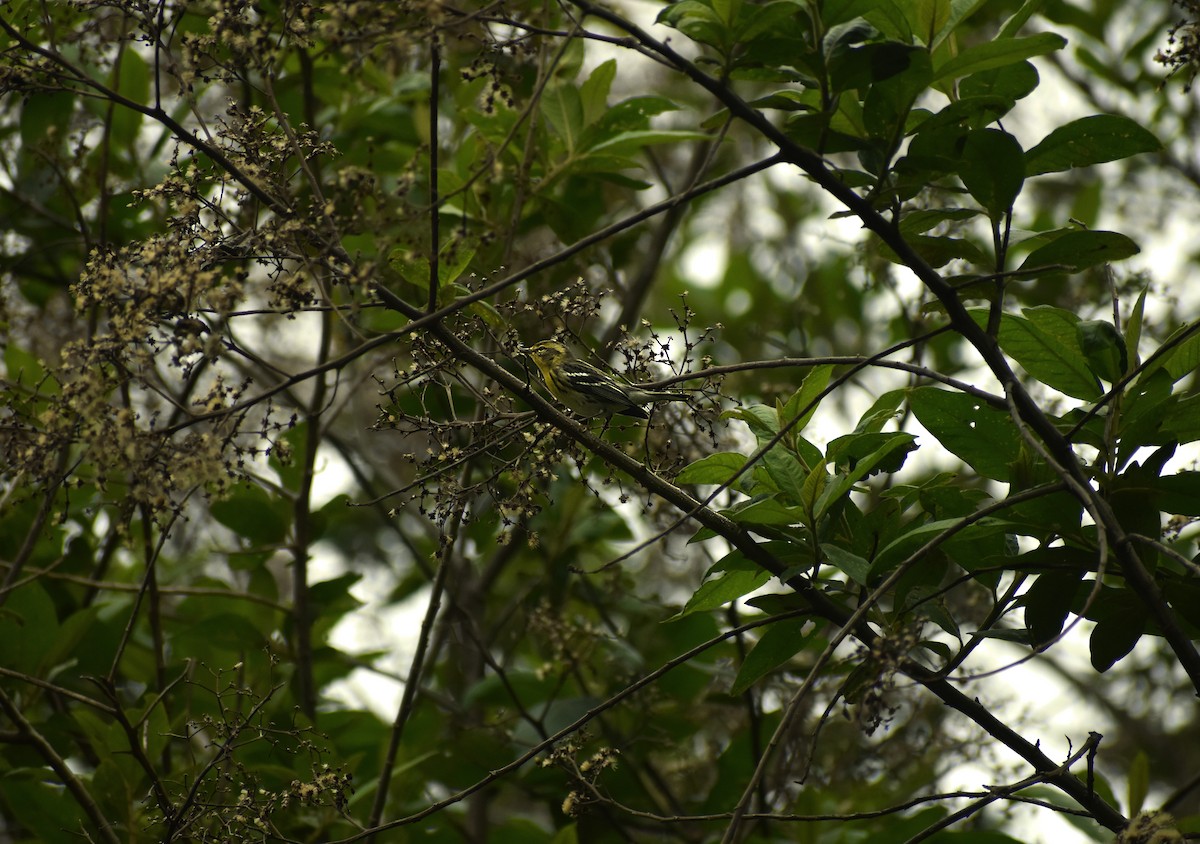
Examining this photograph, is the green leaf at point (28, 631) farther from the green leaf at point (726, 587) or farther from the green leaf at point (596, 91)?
the green leaf at point (596, 91)

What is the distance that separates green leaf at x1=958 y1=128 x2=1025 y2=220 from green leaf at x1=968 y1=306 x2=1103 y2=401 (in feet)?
1.01

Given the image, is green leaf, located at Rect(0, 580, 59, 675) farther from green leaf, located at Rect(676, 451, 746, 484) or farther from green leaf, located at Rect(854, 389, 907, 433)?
green leaf, located at Rect(854, 389, 907, 433)

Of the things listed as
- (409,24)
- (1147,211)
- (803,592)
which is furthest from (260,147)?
(1147,211)

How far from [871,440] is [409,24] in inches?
55.2

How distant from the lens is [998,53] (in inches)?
90.9

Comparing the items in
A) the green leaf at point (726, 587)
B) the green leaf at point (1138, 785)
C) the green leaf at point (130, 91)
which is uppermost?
the green leaf at point (130, 91)

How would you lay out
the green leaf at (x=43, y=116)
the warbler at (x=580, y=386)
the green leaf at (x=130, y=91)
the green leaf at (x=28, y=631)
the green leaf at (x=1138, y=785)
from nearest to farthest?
1. the green leaf at (x=1138, y=785)
2. the green leaf at (x=28, y=631)
3. the warbler at (x=580, y=386)
4. the green leaf at (x=43, y=116)
5. the green leaf at (x=130, y=91)

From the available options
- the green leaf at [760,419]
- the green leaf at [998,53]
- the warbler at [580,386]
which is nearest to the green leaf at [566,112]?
the warbler at [580,386]

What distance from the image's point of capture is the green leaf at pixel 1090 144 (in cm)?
242

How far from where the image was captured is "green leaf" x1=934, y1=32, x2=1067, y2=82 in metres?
2.27

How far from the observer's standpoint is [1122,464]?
2.40 metres

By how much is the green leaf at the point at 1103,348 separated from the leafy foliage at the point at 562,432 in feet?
0.05

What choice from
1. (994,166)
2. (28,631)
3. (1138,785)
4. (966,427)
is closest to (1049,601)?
(966,427)

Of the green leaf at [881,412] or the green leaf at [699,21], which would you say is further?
the green leaf at [881,412]
